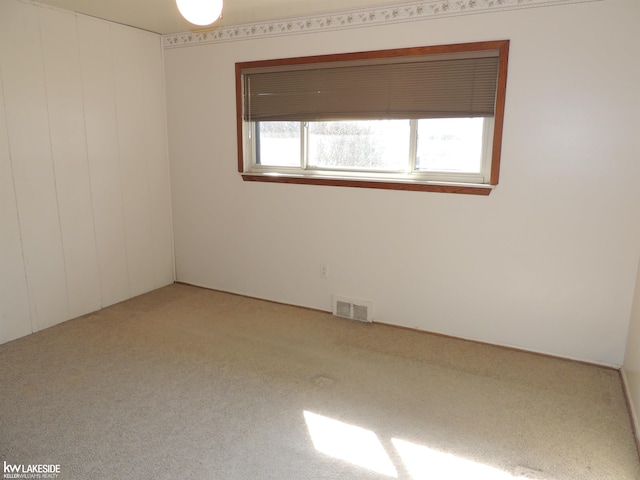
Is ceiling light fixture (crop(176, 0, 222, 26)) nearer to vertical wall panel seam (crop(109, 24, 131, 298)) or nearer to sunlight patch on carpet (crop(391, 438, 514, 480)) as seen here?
sunlight patch on carpet (crop(391, 438, 514, 480))

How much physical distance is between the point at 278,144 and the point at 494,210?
6.03ft

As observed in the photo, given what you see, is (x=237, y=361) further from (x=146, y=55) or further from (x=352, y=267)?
(x=146, y=55)

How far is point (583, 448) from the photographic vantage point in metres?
2.05

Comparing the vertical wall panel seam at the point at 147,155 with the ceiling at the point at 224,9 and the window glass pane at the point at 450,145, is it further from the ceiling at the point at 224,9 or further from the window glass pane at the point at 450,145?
the window glass pane at the point at 450,145

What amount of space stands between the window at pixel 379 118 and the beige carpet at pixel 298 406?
1209 millimetres

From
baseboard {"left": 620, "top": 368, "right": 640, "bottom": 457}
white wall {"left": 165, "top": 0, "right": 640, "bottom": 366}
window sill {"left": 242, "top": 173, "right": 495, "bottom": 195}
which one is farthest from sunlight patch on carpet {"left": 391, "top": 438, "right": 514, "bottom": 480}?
window sill {"left": 242, "top": 173, "right": 495, "bottom": 195}

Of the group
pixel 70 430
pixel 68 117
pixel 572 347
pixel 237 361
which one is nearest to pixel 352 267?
pixel 237 361

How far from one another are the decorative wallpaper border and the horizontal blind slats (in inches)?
11.4

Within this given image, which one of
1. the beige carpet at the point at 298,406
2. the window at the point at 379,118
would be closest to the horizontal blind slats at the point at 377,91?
the window at the point at 379,118

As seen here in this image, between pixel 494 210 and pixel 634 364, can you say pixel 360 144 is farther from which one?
pixel 634 364

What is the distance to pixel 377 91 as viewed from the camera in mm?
3170

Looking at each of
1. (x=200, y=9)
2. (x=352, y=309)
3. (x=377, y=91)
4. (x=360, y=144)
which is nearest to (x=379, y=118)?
(x=377, y=91)

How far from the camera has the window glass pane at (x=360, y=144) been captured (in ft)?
10.8

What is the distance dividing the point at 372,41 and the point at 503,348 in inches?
91.9
